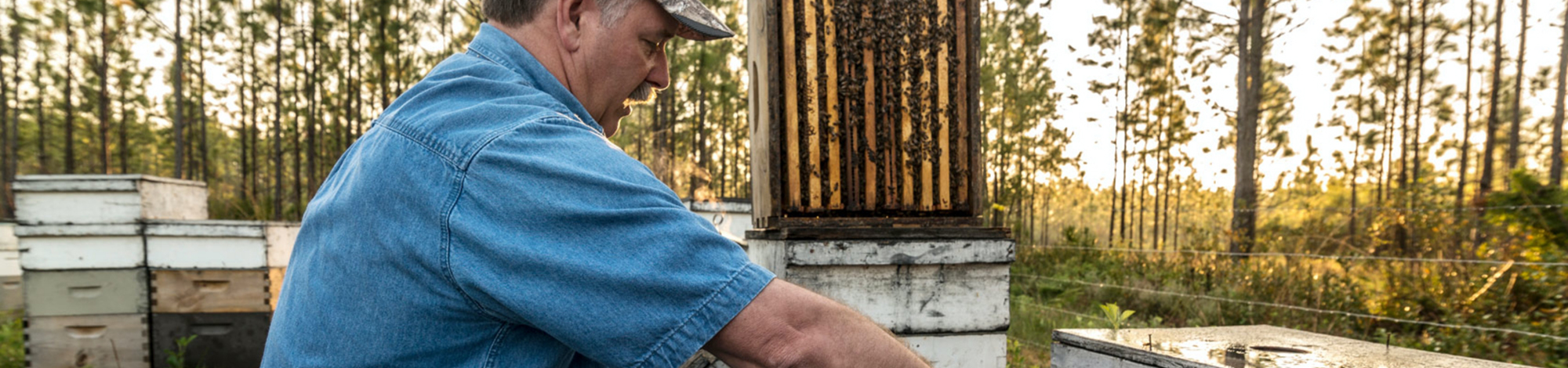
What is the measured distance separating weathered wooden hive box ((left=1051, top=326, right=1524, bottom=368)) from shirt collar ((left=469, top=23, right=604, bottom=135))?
186cm

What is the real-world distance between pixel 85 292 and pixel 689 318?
256 inches

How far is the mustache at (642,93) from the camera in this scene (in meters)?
1.23

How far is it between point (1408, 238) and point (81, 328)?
38.1ft

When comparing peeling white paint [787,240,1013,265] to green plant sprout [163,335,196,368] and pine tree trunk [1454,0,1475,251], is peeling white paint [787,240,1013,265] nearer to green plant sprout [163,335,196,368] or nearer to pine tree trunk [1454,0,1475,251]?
green plant sprout [163,335,196,368]

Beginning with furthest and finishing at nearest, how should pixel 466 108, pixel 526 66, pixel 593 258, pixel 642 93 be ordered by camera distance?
pixel 642 93 < pixel 526 66 < pixel 466 108 < pixel 593 258

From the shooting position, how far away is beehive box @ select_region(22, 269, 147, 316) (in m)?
5.39

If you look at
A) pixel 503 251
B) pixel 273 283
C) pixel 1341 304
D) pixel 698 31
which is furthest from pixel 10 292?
pixel 1341 304

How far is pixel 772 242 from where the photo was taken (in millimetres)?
3436

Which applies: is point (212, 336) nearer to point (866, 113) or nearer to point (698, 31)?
point (866, 113)

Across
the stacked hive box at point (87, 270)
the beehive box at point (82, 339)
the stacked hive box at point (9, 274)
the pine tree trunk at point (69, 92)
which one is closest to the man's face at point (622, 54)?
the stacked hive box at point (87, 270)

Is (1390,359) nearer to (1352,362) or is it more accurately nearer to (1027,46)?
(1352,362)

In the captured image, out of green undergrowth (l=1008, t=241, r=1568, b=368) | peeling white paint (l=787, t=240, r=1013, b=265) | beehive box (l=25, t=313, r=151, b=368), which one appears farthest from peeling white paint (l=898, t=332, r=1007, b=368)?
beehive box (l=25, t=313, r=151, b=368)

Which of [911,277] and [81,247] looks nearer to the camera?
[911,277]

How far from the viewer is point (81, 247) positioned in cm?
538
